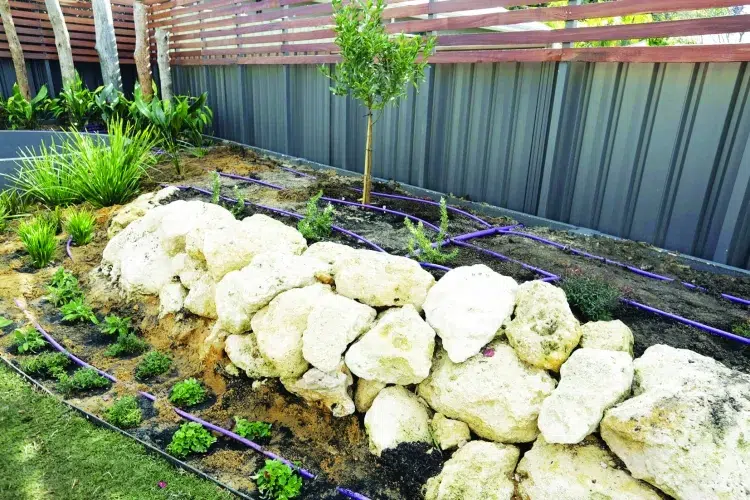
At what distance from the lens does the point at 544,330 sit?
2105 mm

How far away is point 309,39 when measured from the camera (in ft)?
18.4

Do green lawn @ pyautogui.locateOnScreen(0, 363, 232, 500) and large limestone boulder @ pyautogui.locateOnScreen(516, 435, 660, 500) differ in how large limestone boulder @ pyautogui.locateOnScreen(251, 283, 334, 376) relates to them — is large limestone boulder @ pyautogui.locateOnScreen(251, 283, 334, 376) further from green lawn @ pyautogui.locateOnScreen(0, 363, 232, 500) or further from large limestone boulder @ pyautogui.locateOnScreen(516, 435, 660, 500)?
large limestone boulder @ pyautogui.locateOnScreen(516, 435, 660, 500)

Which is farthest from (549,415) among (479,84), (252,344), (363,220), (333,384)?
(479,84)

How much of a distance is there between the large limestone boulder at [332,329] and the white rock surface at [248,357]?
1.06ft

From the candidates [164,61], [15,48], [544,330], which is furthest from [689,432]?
[15,48]

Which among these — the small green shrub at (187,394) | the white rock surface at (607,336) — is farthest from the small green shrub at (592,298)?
the small green shrub at (187,394)

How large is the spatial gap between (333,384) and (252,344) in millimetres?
606

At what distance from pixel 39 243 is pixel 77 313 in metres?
0.98

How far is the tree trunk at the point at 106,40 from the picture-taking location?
315 inches

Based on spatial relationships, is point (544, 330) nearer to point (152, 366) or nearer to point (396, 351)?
point (396, 351)

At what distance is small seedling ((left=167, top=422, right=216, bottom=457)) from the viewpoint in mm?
2303

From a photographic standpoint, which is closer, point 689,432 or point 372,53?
point 689,432

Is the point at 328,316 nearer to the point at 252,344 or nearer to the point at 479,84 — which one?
the point at 252,344

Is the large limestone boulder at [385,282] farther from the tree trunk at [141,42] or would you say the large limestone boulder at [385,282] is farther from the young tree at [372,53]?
the tree trunk at [141,42]
